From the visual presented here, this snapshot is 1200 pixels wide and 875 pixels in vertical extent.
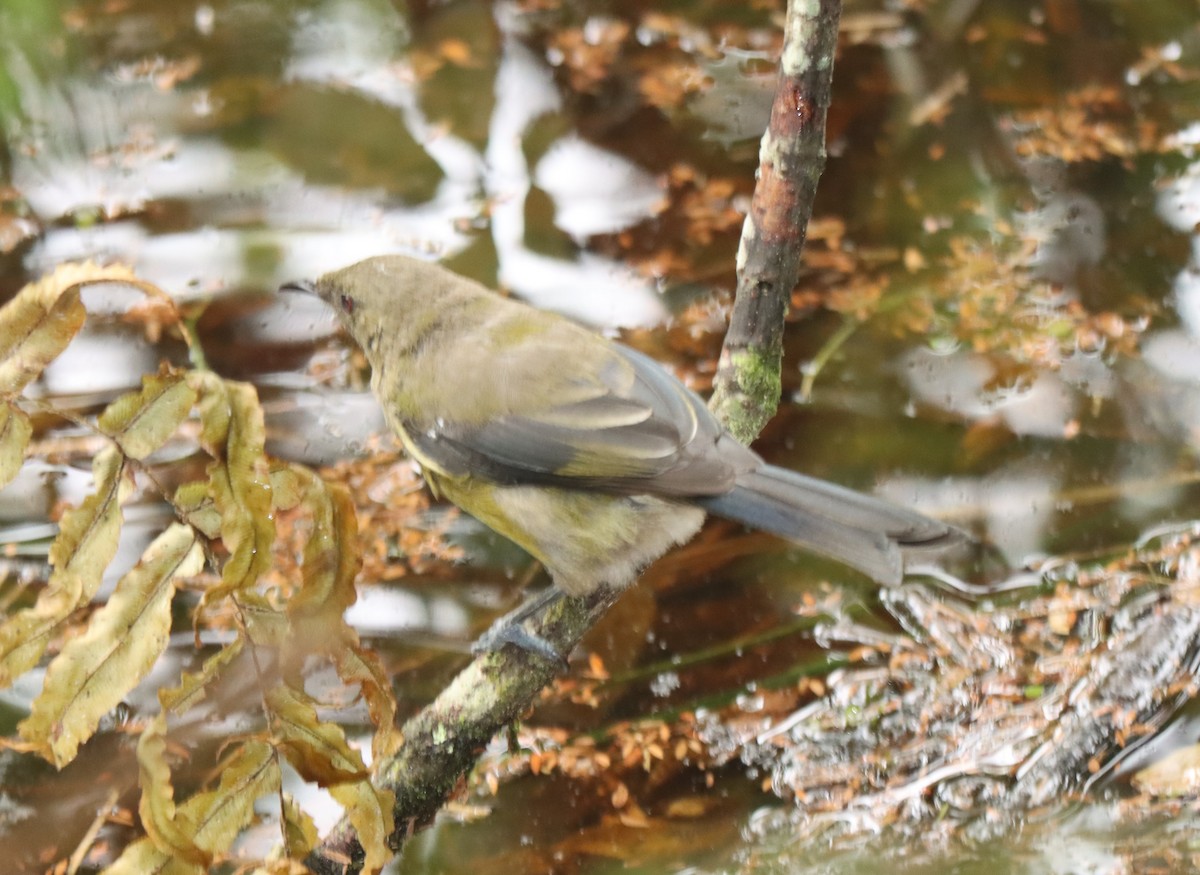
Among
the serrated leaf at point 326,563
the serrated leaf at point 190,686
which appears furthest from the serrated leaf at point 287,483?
the serrated leaf at point 190,686

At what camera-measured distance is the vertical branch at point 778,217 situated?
2457 millimetres

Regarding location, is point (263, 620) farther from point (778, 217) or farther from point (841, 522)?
point (778, 217)

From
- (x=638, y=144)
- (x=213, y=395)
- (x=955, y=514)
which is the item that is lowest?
(x=955, y=514)

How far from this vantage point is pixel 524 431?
2.61 m

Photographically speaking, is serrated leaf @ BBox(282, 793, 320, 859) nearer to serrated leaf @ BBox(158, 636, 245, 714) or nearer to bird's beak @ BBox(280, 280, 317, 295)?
serrated leaf @ BBox(158, 636, 245, 714)

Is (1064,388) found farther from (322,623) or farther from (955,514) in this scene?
(322,623)

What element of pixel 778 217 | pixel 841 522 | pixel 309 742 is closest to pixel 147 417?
pixel 309 742

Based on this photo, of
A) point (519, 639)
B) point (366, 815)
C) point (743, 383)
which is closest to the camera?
point (366, 815)

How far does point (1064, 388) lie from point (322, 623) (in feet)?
8.05

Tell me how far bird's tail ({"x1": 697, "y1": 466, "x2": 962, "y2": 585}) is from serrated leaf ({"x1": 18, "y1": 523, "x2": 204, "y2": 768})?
110cm

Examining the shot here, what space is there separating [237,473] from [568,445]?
2.83ft

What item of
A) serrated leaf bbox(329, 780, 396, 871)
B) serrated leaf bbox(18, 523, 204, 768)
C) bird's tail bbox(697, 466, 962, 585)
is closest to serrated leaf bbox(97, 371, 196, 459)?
serrated leaf bbox(18, 523, 204, 768)

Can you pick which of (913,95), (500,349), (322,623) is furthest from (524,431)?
(913,95)

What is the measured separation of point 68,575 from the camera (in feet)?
6.01
